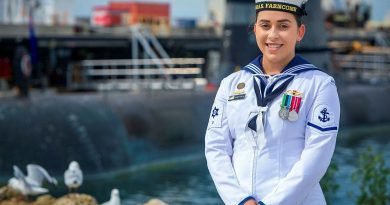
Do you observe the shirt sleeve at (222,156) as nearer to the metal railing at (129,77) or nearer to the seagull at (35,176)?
the seagull at (35,176)

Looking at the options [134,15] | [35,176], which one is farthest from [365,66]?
[35,176]

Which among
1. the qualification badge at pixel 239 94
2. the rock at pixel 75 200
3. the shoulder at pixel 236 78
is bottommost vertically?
the rock at pixel 75 200

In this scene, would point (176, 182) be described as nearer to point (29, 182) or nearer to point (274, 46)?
point (29, 182)

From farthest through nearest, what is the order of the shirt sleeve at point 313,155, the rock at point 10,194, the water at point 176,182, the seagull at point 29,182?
the water at point 176,182
the seagull at point 29,182
the rock at point 10,194
the shirt sleeve at point 313,155

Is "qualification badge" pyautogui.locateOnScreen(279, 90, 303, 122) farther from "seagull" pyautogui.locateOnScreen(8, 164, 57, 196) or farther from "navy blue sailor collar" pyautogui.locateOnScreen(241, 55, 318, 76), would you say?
"seagull" pyautogui.locateOnScreen(8, 164, 57, 196)

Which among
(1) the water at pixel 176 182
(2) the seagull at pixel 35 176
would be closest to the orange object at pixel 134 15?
(1) the water at pixel 176 182

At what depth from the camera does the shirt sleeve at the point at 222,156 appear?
3.90 metres

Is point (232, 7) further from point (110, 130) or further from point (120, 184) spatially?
point (120, 184)

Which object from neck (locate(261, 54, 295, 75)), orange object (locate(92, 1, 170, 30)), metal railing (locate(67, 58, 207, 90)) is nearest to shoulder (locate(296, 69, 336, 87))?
neck (locate(261, 54, 295, 75))

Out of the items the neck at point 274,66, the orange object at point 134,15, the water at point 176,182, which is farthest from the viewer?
the orange object at point 134,15

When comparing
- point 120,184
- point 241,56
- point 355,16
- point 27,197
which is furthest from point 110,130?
point 355,16

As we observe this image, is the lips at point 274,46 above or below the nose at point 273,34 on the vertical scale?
below

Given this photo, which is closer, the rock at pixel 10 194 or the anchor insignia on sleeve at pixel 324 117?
the anchor insignia on sleeve at pixel 324 117

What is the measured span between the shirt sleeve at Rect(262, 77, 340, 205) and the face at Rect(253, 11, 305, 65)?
0.25 meters
